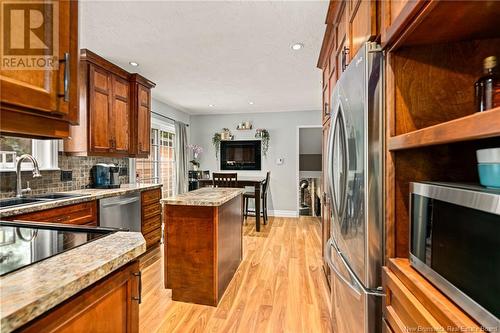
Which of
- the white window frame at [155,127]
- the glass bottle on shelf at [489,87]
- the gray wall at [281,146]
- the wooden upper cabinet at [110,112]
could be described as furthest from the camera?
the gray wall at [281,146]

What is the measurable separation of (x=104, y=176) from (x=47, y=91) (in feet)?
9.15

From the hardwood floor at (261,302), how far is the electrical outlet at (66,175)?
4.66ft

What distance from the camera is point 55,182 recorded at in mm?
2762

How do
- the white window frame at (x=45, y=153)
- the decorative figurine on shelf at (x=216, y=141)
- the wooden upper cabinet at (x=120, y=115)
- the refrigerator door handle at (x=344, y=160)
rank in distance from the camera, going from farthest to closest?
1. the decorative figurine on shelf at (x=216, y=141)
2. the wooden upper cabinet at (x=120, y=115)
3. the white window frame at (x=45, y=153)
4. the refrigerator door handle at (x=344, y=160)

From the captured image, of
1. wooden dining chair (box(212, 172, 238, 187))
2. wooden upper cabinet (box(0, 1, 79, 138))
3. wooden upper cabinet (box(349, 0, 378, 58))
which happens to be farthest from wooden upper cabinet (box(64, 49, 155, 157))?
wooden upper cabinet (box(349, 0, 378, 58))

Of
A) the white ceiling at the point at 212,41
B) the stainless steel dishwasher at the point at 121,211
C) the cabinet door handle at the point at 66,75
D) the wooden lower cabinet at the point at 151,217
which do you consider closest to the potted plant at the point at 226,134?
the white ceiling at the point at 212,41

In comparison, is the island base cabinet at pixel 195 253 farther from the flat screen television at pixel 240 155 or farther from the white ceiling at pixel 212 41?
the flat screen television at pixel 240 155

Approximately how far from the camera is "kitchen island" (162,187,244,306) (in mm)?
2145

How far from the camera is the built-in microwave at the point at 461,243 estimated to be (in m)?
0.59

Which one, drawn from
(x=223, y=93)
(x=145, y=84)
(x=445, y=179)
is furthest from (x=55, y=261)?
(x=223, y=93)

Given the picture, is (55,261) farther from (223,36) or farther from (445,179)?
(223,36)

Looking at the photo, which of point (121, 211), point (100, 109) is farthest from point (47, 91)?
point (100, 109)

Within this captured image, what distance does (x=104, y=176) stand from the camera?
3.26 m

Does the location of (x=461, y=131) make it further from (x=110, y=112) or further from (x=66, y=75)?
(x=110, y=112)
